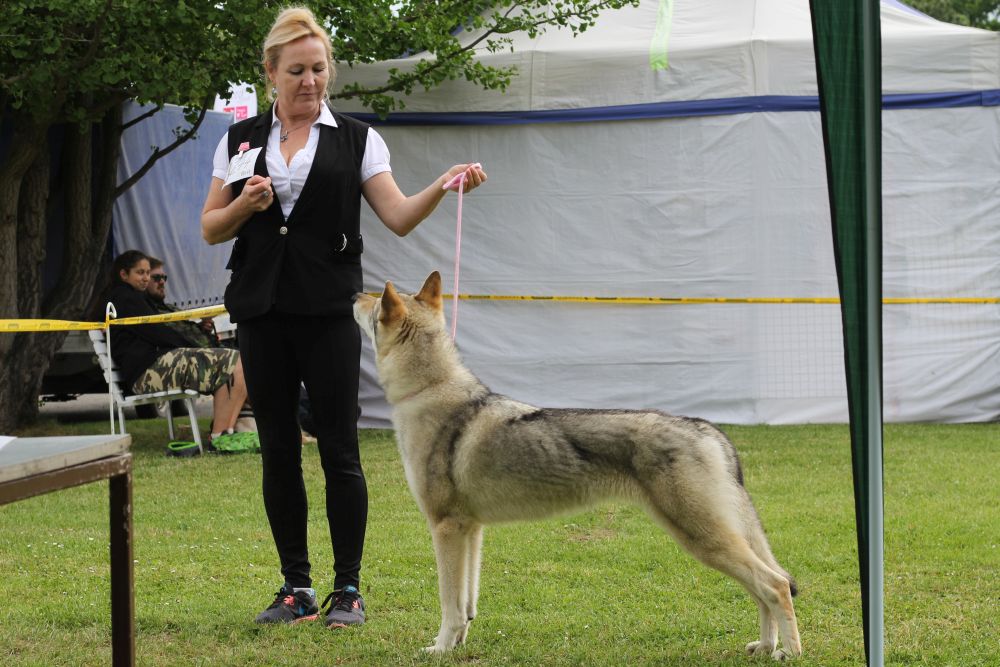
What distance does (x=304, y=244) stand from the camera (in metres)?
4.04

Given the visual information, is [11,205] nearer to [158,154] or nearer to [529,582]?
[158,154]

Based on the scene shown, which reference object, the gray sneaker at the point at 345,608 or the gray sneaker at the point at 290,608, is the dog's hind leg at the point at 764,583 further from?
the gray sneaker at the point at 290,608

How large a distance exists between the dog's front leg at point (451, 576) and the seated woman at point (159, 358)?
4.94 meters

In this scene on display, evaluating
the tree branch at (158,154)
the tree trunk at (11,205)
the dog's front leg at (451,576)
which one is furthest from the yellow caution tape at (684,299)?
the dog's front leg at (451,576)

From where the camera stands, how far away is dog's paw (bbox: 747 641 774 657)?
151 inches

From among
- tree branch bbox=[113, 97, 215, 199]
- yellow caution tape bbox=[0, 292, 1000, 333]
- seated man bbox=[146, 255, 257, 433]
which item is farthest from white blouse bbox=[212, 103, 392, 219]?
tree branch bbox=[113, 97, 215, 199]

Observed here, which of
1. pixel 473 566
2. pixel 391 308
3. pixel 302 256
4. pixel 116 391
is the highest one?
pixel 302 256

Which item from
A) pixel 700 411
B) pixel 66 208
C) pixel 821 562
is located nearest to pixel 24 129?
pixel 66 208

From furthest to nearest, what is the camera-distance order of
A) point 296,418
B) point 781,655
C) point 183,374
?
point 183,374 < point 296,418 < point 781,655

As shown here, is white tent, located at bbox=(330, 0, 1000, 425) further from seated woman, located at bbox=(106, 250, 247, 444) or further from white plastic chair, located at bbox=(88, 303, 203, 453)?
white plastic chair, located at bbox=(88, 303, 203, 453)

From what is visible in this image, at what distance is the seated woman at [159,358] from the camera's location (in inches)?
341

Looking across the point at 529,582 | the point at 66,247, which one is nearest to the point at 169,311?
the point at 66,247

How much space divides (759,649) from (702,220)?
6367 mm

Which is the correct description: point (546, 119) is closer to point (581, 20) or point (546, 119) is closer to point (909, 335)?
point (581, 20)
